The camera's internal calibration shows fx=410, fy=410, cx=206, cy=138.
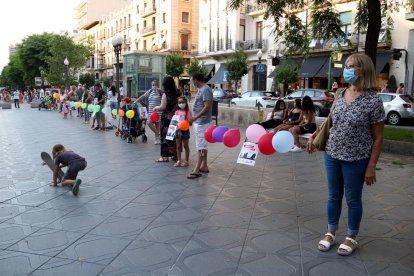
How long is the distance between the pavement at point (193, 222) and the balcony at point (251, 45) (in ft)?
104

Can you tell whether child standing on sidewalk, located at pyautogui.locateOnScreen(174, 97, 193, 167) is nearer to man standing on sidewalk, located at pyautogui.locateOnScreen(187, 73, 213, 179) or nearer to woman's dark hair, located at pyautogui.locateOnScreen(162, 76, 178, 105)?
woman's dark hair, located at pyautogui.locateOnScreen(162, 76, 178, 105)

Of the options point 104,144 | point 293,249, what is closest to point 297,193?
point 293,249

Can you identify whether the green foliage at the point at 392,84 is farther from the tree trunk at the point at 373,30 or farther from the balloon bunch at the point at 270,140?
the balloon bunch at the point at 270,140

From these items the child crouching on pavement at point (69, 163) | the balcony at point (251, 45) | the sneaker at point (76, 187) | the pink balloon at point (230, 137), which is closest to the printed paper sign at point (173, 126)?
the pink balloon at point (230, 137)

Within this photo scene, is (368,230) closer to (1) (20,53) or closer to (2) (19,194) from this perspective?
(2) (19,194)

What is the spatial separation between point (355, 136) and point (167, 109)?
498 cm

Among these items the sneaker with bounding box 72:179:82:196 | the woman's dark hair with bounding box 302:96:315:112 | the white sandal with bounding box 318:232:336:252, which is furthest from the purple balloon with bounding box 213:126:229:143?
the woman's dark hair with bounding box 302:96:315:112

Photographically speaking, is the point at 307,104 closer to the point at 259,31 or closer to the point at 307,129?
the point at 307,129

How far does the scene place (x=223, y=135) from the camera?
6.32 meters

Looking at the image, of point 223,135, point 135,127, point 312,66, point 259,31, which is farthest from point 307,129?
point 259,31

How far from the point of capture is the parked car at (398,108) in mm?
17359

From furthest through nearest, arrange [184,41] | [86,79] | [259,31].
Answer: [86,79], [184,41], [259,31]

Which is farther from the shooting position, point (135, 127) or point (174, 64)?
point (174, 64)

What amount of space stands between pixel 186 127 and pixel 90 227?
118 inches
